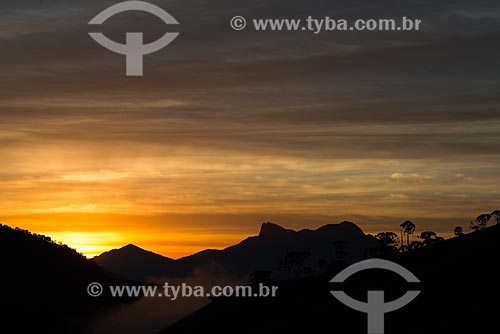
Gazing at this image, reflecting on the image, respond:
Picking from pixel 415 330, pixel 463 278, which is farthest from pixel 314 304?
pixel 415 330

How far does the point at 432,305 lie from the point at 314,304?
110ft

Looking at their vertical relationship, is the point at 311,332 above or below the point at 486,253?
below

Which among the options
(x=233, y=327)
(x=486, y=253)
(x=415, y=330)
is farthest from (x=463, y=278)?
(x=233, y=327)

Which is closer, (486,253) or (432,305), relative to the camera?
(432,305)

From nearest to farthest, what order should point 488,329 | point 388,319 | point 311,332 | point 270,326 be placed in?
point 488,329, point 388,319, point 311,332, point 270,326

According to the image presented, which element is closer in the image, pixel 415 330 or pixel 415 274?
pixel 415 330

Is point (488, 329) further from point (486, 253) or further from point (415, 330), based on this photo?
point (486, 253)

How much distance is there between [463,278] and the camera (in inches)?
7190

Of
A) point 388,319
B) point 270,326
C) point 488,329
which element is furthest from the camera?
point 270,326

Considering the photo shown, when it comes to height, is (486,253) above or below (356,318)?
above

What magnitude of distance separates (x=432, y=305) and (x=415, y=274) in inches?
1133

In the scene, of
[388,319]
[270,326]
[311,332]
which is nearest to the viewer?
[388,319]

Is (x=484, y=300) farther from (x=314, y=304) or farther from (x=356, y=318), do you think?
(x=314, y=304)

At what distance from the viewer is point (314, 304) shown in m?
197
